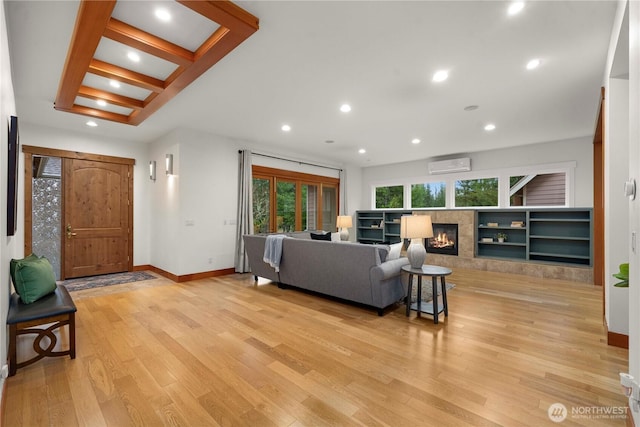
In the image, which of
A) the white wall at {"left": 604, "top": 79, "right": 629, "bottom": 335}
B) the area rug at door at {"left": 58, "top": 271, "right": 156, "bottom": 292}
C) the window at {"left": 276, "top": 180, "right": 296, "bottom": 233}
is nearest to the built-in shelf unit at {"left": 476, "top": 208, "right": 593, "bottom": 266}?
the white wall at {"left": 604, "top": 79, "right": 629, "bottom": 335}

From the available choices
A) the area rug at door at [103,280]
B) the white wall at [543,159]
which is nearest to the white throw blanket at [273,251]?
the area rug at door at [103,280]

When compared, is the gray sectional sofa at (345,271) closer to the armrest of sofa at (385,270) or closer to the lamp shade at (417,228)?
the armrest of sofa at (385,270)

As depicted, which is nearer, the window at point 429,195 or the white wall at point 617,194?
the white wall at point 617,194

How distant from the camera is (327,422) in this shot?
66.4 inches

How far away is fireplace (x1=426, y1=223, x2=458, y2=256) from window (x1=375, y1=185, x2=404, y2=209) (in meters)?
1.40

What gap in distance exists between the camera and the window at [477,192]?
6.75 meters

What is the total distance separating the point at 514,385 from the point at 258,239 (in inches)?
148

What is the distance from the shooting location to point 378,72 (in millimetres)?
3098

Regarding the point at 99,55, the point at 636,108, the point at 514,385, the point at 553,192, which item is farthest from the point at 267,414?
the point at 553,192

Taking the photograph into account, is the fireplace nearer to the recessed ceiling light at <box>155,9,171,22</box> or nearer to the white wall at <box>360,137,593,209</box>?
the white wall at <box>360,137,593,209</box>

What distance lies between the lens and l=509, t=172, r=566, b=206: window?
234 inches

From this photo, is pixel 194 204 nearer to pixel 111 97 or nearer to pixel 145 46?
pixel 111 97

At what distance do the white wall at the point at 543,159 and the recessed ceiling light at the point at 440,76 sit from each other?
14.2ft

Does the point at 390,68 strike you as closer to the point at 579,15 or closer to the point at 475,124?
the point at 579,15
